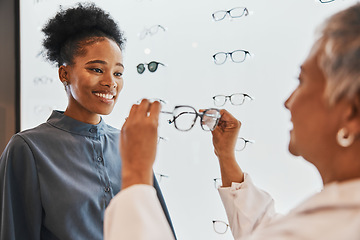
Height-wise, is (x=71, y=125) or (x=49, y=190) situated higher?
(x=71, y=125)

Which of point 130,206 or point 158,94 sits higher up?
point 158,94

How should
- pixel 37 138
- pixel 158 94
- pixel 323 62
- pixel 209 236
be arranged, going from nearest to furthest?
pixel 323 62
pixel 37 138
pixel 209 236
pixel 158 94

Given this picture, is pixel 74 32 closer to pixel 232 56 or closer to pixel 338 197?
pixel 232 56

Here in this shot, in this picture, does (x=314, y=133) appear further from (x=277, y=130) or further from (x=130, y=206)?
(x=277, y=130)

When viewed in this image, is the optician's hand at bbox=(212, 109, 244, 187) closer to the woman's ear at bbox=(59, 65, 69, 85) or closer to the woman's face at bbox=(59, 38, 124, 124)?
the woman's face at bbox=(59, 38, 124, 124)

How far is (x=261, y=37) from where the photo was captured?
102 centimetres

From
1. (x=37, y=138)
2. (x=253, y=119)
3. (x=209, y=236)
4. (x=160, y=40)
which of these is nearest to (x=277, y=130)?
(x=253, y=119)

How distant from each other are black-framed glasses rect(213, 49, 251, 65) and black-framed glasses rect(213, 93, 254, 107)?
12 centimetres

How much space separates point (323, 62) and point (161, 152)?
0.93 meters

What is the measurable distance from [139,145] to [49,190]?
14.7 inches

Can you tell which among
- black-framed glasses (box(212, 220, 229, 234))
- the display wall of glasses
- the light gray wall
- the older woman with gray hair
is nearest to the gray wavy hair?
the older woman with gray hair

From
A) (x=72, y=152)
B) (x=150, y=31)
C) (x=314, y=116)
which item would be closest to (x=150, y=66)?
(x=150, y=31)

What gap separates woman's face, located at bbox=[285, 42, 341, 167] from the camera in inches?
17.0

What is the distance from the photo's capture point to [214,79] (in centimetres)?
112
